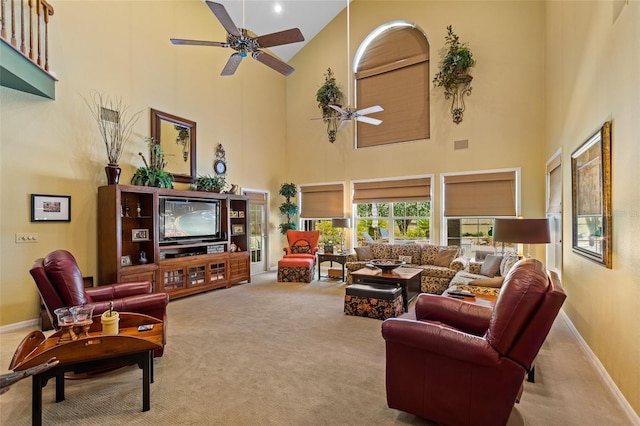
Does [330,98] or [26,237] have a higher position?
[330,98]

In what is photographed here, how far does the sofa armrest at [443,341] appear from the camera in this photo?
182 cm

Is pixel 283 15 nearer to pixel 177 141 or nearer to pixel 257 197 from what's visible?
pixel 177 141

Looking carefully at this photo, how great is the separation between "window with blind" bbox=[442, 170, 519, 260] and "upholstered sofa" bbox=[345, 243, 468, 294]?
62 cm

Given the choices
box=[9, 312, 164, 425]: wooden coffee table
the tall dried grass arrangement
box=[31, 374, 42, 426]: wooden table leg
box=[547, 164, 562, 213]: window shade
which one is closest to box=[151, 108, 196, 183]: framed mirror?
the tall dried grass arrangement

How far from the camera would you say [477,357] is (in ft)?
5.98

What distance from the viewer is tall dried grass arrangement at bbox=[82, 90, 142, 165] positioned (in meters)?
4.88

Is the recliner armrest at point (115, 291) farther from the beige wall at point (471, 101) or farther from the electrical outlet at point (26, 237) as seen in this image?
the beige wall at point (471, 101)

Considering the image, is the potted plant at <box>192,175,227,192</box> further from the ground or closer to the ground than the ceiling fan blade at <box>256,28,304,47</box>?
closer to the ground

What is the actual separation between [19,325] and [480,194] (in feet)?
25.1

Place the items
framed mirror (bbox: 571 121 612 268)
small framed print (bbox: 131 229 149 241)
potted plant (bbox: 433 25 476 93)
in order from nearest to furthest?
A: 1. framed mirror (bbox: 571 121 612 268)
2. small framed print (bbox: 131 229 149 241)
3. potted plant (bbox: 433 25 476 93)

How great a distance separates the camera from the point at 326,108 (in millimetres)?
8000

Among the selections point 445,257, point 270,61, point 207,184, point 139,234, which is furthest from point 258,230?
point 270,61

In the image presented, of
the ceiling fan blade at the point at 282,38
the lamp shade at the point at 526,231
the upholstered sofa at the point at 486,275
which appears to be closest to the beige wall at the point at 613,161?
the lamp shade at the point at 526,231

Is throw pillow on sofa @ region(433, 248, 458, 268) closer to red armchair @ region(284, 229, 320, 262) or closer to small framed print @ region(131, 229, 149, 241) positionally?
red armchair @ region(284, 229, 320, 262)
